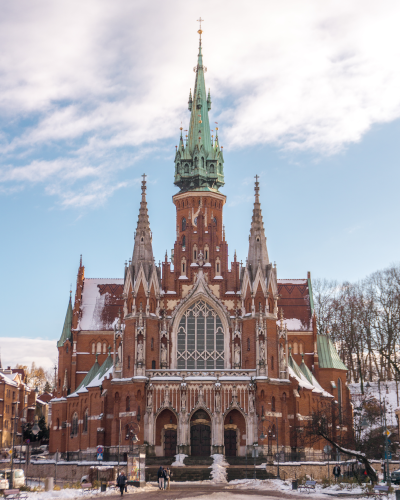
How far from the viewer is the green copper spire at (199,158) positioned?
72.9m

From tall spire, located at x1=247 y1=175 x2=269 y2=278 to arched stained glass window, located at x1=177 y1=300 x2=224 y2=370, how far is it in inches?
218

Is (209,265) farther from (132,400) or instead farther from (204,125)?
(204,125)

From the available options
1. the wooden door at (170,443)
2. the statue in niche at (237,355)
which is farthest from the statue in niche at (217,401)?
the wooden door at (170,443)

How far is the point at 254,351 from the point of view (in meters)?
60.3

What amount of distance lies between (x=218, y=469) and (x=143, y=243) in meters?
21.7

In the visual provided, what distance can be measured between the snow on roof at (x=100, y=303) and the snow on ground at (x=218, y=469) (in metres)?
23.7

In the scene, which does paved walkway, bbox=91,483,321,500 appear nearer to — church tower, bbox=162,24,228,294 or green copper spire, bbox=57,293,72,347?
church tower, bbox=162,24,228,294

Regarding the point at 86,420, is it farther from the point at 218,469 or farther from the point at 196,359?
the point at 218,469

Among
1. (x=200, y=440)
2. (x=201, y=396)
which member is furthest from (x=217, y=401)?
(x=200, y=440)

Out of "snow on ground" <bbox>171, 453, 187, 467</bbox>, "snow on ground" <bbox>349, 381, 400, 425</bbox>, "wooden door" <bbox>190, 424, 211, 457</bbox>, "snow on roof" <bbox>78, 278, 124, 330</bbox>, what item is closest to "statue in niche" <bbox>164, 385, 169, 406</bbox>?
"wooden door" <bbox>190, 424, 211, 457</bbox>

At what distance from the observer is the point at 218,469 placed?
5206cm

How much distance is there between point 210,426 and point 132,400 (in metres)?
6.71

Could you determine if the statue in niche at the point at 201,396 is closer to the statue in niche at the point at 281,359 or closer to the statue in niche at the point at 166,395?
the statue in niche at the point at 166,395

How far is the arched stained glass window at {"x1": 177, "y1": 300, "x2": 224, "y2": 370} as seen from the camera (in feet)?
202
